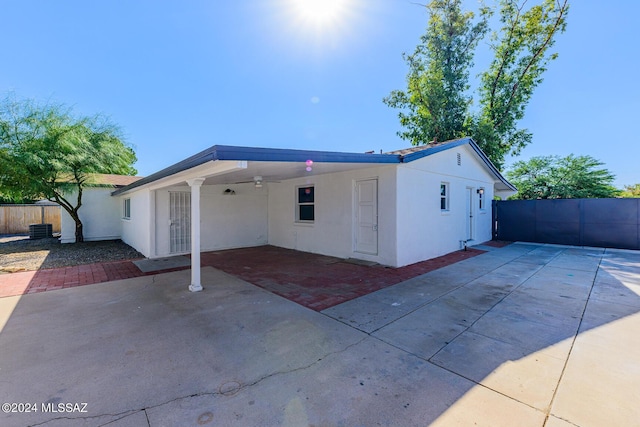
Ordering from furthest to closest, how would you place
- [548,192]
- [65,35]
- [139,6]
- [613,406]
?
[548,192] < [65,35] < [139,6] < [613,406]

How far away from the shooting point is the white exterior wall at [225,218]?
8.90 m

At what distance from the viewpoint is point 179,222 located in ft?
30.4

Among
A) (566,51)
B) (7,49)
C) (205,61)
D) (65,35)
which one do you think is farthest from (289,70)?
(566,51)

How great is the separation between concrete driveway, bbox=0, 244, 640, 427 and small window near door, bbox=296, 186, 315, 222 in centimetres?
482

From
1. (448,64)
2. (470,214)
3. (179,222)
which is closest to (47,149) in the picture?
A: (179,222)

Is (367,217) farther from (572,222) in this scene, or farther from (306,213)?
(572,222)

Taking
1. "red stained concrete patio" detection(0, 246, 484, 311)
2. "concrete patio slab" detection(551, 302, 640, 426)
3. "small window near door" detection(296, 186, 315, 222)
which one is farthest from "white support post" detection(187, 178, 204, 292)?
"concrete patio slab" detection(551, 302, 640, 426)

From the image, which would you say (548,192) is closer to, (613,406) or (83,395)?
(613,406)

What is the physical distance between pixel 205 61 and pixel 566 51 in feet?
67.8

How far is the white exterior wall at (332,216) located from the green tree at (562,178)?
17.5m

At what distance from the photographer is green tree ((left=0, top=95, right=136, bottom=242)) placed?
10281mm

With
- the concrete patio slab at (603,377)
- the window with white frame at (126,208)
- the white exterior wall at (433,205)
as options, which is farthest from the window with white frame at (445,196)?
the window with white frame at (126,208)

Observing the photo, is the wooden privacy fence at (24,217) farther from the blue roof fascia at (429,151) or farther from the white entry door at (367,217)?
the blue roof fascia at (429,151)

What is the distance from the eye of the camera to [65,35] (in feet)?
29.5
